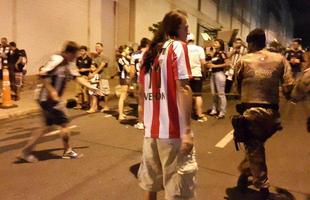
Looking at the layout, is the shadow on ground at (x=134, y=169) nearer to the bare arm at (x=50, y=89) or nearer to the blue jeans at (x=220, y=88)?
the bare arm at (x=50, y=89)

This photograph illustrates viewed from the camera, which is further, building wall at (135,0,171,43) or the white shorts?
building wall at (135,0,171,43)

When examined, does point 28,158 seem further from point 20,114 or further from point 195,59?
point 20,114

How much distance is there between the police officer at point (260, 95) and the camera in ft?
15.8

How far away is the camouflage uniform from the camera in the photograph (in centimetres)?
482

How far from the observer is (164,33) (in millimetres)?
3520

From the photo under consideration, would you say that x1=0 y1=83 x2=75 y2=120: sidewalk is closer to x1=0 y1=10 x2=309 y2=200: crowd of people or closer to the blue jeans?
x1=0 y1=10 x2=309 y2=200: crowd of people

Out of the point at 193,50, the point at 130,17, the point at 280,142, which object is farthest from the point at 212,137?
the point at 130,17

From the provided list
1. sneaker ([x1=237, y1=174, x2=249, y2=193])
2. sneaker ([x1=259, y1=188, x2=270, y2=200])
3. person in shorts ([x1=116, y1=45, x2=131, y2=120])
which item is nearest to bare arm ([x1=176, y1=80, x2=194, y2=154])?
sneaker ([x1=259, y1=188, x2=270, y2=200])

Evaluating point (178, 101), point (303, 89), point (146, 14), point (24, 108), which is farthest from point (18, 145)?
point (146, 14)

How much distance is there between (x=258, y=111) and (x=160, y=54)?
1860 millimetres

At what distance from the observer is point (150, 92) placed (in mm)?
3502

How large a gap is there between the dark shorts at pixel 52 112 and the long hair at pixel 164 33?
3.04 metres

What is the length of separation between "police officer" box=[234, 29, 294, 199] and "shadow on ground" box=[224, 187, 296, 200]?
0.21 meters

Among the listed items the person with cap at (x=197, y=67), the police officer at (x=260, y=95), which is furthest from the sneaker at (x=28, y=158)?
the person with cap at (x=197, y=67)
